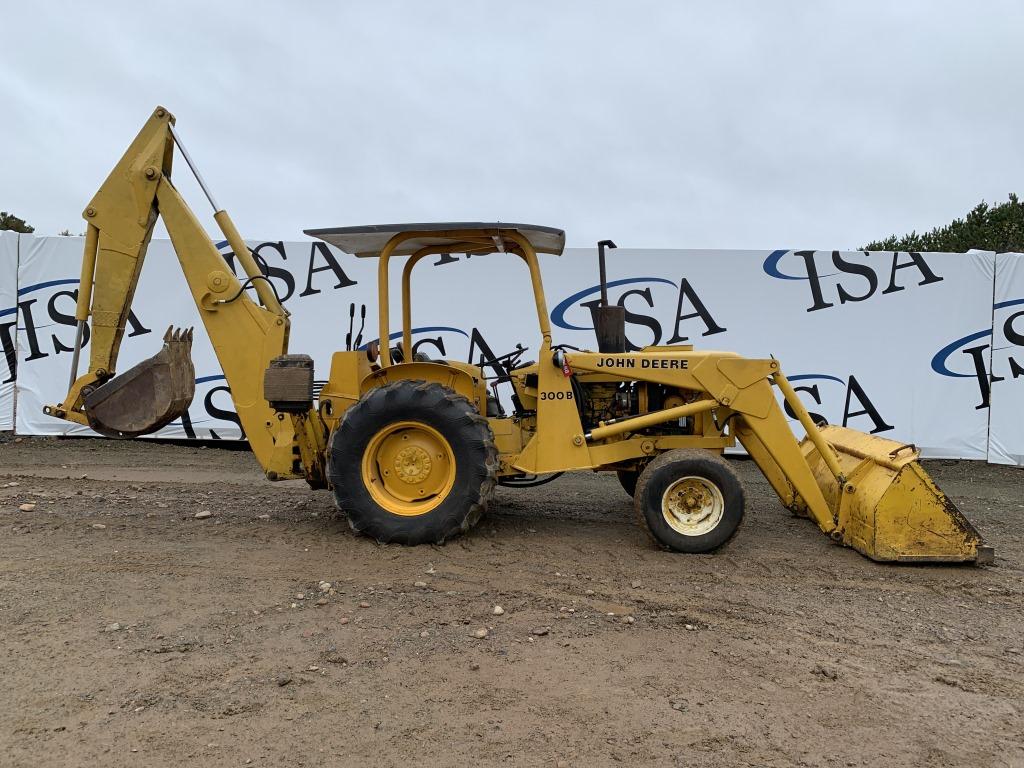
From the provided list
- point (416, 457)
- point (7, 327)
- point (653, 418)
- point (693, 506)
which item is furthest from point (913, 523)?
point (7, 327)

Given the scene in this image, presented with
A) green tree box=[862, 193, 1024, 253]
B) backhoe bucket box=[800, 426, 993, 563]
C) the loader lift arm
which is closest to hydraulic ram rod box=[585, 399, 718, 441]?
backhoe bucket box=[800, 426, 993, 563]

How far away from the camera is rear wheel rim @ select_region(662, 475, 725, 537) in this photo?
517 cm

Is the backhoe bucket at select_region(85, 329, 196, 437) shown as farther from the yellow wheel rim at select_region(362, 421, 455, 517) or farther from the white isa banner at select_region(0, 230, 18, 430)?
the white isa banner at select_region(0, 230, 18, 430)

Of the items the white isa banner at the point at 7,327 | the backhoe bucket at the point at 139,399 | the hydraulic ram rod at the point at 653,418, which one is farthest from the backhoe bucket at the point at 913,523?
the white isa banner at the point at 7,327

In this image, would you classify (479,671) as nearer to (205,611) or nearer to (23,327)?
(205,611)

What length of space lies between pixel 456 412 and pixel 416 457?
→ 467 millimetres

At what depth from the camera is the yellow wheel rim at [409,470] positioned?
535 centimetres

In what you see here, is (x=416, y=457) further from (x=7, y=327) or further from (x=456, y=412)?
(x=7, y=327)

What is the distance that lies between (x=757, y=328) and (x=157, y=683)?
8.66 m

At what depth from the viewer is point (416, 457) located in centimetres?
538

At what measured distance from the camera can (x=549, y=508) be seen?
22.3 ft

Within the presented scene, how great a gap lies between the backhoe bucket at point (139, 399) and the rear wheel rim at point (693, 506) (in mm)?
3691

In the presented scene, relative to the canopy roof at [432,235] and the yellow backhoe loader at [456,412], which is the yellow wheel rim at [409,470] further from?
the canopy roof at [432,235]

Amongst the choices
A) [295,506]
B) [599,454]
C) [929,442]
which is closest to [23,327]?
[295,506]
